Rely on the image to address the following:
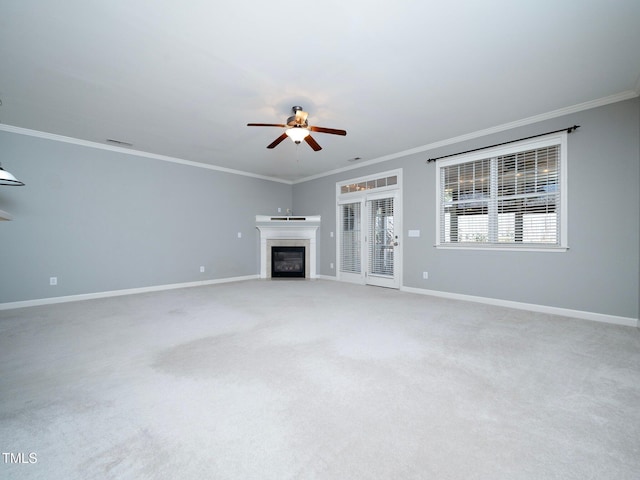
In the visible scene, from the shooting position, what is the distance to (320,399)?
1.85 meters

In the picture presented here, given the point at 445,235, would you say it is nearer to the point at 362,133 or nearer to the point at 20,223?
the point at 362,133

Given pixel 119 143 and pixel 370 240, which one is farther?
pixel 370 240

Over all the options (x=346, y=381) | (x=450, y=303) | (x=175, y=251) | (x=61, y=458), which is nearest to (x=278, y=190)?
(x=175, y=251)

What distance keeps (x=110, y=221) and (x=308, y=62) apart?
15.0 feet

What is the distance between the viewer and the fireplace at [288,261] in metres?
7.40

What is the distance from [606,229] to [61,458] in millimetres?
5325

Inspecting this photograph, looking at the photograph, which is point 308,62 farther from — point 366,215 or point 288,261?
point 288,261

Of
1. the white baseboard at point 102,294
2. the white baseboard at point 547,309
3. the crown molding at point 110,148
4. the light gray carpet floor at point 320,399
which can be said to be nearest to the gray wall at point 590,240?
the white baseboard at point 547,309

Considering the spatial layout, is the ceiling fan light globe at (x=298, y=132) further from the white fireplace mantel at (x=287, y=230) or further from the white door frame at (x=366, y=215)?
the white fireplace mantel at (x=287, y=230)

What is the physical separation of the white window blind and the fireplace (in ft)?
3.70

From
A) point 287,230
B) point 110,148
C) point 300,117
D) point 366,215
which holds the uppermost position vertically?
point 110,148

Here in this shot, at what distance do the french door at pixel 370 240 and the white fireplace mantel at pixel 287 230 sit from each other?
79 centimetres

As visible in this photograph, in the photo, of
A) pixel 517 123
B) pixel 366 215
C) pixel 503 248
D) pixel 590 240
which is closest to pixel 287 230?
pixel 366 215

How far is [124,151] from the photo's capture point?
531 centimetres
